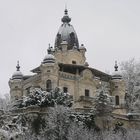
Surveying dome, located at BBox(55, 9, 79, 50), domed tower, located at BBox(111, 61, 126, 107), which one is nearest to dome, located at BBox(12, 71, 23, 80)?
dome, located at BBox(55, 9, 79, 50)

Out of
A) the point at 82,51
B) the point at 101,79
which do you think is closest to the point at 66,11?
the point at 82,51

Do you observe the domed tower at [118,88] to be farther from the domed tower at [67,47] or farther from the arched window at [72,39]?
the arched window at [72,39]

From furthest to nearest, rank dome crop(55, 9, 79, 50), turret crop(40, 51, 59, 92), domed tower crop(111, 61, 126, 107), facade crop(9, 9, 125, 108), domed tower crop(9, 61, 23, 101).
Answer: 1. dome crop(55, 9, 79, 50)
2. domed tower crop(111, 61, 126, 107)
3. domed tower crop(9, 61, 23, 101)
4. facade crop(9, 9, 125, 108)
5. turret crop(40, 51, 59, 92)

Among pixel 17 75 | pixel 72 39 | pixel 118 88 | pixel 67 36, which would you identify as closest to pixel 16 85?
pixel 17 75

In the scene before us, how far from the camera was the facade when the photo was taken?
72.8 meters

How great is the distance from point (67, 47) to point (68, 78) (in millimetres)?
10532

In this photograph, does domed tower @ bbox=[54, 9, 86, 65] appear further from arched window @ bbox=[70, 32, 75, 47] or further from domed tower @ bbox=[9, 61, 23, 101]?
domed tower @ bbox=[9, 61, 23, 101]

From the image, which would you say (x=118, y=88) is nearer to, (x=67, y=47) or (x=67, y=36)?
(x=67, y=47)

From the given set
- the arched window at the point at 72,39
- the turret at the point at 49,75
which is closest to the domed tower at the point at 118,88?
the arched window at the point at 72,39

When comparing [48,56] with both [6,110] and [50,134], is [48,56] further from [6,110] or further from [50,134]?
[50,134]

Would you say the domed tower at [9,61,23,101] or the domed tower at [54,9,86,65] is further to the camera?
the domed tower at [54,9,86,65]

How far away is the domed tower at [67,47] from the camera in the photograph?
277 ft

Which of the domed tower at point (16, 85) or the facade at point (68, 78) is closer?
the facade at point (68, 78)

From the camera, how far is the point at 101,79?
260ft
